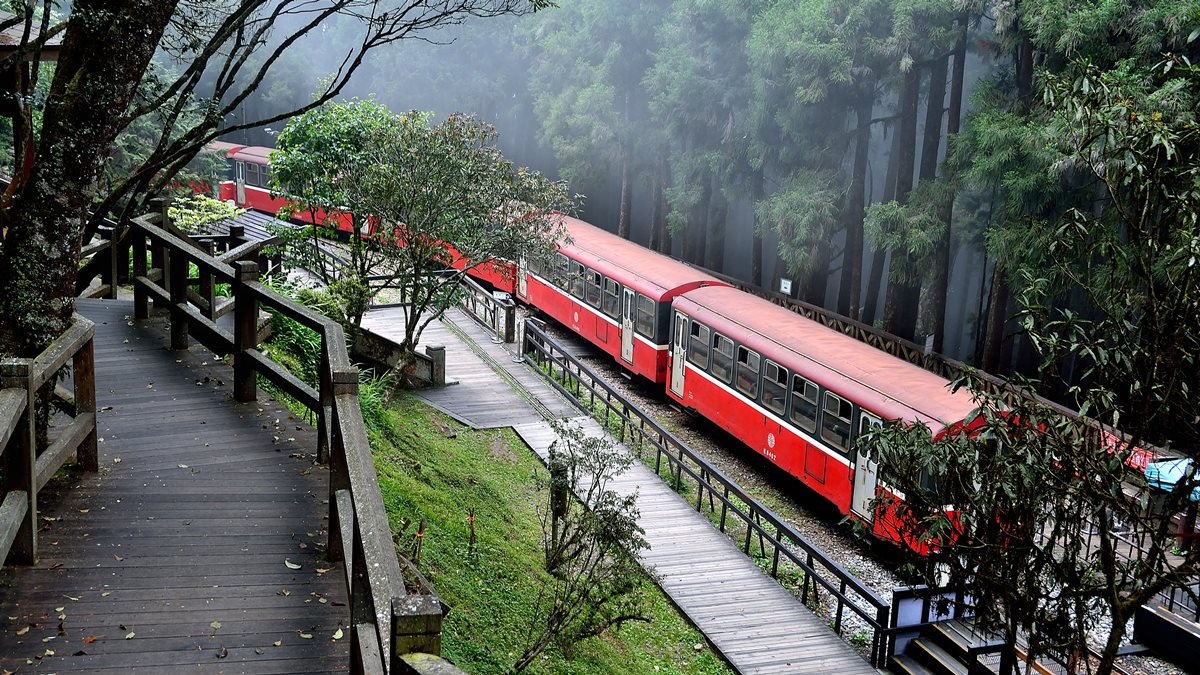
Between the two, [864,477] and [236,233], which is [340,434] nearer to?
[236,233]

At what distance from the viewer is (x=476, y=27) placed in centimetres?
4447

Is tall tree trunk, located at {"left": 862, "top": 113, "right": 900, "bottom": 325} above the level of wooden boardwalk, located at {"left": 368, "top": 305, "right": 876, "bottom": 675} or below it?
above

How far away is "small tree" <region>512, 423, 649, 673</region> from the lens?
880 cm

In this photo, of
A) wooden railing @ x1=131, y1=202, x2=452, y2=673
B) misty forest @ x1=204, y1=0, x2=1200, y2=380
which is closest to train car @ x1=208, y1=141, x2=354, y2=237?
misty forest @ x1=204, y1=0, x2=1200, y2=380

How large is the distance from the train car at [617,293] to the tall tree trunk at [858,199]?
15.2ft

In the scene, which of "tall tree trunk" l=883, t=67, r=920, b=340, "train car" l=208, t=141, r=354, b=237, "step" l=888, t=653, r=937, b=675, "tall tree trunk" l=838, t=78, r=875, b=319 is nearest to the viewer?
"step" l=888, t=653, r=937, b=675

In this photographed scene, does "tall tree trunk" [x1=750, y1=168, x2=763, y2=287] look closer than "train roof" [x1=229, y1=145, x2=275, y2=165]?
Yes

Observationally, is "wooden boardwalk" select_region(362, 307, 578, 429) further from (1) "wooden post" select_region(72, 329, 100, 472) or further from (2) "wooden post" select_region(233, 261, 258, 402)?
(1) "wooden post" select_region(72, 329, 100, 472)

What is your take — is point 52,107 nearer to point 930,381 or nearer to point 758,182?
point 930,381

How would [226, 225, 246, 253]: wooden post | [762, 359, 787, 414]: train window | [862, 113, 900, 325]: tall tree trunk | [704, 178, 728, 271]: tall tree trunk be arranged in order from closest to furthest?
[226, 225, 246, 253]: wooden post, [762, 359, 787, 414]: train window, [862, 113, 900, 325]: tall tree trunk, [704, 178, 728, 271]: tall tree trunk

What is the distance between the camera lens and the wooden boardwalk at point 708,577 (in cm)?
1053

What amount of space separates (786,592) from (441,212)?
682 cm

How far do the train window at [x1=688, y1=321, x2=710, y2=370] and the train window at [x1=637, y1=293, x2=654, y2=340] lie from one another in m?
1.44

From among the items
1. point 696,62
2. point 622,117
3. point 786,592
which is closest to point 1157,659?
point 786,592
